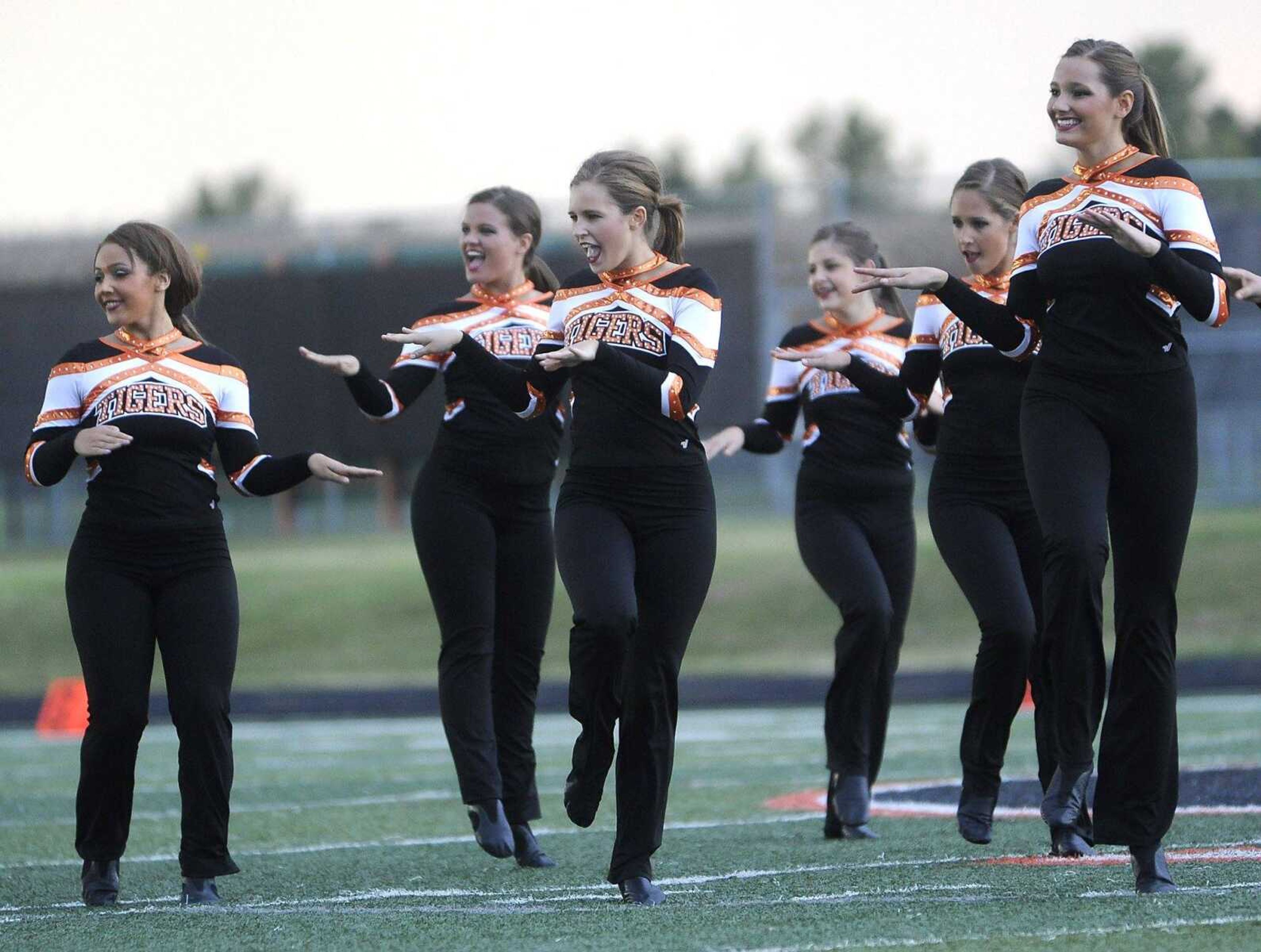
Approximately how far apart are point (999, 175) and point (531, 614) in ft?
7.13

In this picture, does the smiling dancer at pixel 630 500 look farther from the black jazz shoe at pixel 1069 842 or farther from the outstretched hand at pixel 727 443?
the black jazz shoe at pixel 1069 842

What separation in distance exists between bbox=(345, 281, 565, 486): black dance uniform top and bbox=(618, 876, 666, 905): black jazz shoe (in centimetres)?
188

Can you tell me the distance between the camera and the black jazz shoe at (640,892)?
5.36 metres

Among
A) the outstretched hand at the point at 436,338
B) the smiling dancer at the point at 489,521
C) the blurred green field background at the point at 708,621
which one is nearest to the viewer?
the outstretched hand at the point at 436,338

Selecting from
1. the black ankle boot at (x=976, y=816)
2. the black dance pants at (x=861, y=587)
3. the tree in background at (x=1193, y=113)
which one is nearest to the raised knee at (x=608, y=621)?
the black ankle boot at (x=976, y=816)

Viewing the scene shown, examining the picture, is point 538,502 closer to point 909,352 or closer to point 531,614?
point 531,614

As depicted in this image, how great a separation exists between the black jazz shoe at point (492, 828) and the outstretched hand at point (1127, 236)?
2825mm

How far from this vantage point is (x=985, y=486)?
680 centimetres

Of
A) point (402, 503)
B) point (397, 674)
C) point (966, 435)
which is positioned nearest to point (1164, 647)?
point (966, 435)

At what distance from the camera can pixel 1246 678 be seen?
1570cm

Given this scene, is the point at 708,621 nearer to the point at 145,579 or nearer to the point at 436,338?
the point at 436,338

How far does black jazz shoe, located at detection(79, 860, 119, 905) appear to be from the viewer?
582 centimetres

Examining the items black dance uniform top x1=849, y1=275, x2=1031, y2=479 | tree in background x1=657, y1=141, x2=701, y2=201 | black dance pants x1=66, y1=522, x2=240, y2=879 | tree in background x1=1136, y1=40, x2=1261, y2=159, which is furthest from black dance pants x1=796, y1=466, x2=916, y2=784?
tree in background x1=657, y1=141, x2=701, y2=201

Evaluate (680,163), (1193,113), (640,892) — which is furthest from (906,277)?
(680,163)
